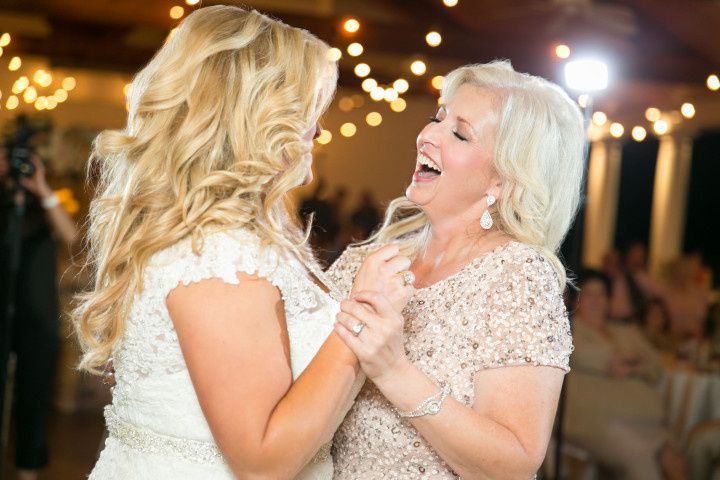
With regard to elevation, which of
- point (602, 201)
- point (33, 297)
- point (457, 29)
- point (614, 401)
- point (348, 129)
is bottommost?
point (602, 201)

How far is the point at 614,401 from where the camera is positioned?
14.6 feet

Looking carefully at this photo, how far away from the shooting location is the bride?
1375 mm

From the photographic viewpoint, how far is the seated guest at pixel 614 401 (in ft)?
14.3

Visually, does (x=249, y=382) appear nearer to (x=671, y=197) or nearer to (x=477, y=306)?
(x=477, y=306)

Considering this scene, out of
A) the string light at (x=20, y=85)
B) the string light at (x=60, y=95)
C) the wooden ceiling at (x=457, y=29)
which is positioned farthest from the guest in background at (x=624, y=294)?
the string light at (x=60, y=95)

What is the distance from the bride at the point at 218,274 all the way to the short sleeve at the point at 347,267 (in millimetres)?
428

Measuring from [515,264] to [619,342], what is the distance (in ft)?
10.1

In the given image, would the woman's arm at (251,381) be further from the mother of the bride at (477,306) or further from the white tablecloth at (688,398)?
the white tablecloth at (688,398)

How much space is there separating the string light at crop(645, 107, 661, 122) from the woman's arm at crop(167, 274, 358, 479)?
820 cm

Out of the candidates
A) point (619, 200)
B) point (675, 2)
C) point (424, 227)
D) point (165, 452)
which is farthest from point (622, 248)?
point (165, 452)

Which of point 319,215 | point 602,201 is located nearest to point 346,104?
point 602,201

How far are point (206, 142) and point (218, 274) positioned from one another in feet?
0.72

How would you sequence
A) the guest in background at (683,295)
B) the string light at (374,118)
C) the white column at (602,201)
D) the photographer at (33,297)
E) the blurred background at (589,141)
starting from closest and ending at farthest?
the photographer at (33,297), the blurred background at (589,141), the guest in background at (683,295), the string light at (374,118), the white column at (602,201)

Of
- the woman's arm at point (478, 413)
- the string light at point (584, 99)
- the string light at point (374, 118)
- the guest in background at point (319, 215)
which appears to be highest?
the string light at point (584, 99)
